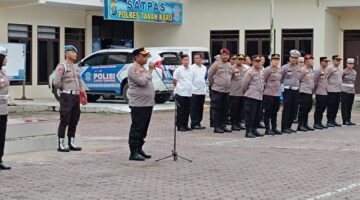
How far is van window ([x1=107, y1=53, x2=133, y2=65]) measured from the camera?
2270 centimetres

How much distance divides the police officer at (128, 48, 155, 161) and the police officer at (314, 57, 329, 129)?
23.2ft

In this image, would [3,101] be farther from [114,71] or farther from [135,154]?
[114,71]

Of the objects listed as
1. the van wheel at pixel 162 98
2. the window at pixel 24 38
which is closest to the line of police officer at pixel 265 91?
the van wheel at pixel 162 98

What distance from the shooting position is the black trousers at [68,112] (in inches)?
470

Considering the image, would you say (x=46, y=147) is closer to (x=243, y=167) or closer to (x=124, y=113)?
(x=243, y=167)

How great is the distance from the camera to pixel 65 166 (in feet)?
34.5

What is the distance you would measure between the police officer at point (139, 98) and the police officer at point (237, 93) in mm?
4964

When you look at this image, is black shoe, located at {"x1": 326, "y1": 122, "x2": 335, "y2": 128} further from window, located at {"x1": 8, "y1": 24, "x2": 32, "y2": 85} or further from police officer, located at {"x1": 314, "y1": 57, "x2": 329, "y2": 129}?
window, located at {"x1": 8, "y1": 24, "x2": 32, "y2": 85}

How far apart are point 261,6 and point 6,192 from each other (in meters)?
21.6

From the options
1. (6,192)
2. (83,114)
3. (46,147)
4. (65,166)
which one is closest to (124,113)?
(83,114)

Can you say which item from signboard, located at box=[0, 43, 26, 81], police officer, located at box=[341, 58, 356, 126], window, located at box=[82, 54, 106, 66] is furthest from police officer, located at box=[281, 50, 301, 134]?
signboard, located at box=[0, 43, 26, 81]

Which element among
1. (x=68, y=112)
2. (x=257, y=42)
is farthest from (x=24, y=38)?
(x=68, y=112)

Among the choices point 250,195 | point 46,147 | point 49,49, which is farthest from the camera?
point 49,49

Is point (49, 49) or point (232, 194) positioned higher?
point (49, 49)
